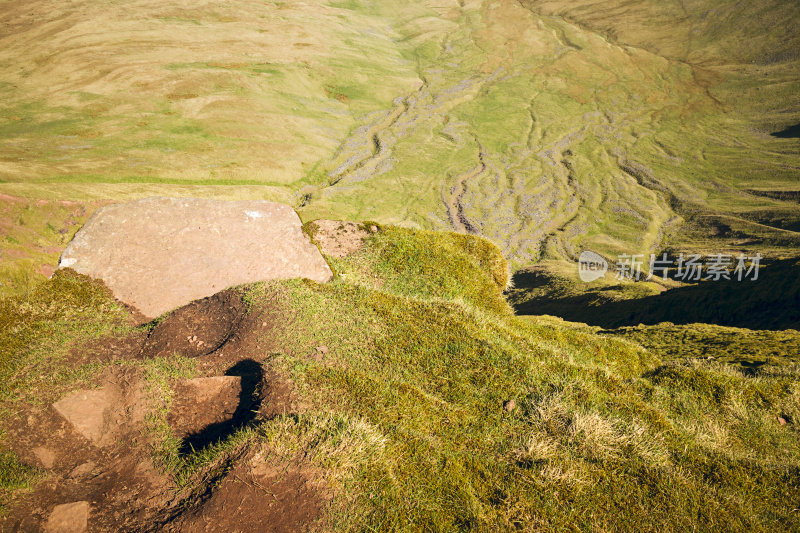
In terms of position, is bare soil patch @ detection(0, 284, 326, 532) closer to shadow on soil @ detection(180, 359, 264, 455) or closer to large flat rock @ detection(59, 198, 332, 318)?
shadow on soil @ detection(180, 359, 264, 455)

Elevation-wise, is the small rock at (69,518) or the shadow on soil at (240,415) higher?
the small rock at (69,518)

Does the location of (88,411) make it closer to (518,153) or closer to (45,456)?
(45,456)

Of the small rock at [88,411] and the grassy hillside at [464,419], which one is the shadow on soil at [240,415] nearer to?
the grassy hillside at [464,419]

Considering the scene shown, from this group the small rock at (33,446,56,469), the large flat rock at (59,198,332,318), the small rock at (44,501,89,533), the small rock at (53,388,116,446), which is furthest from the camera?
the large flat rock at (59,198,332,318)

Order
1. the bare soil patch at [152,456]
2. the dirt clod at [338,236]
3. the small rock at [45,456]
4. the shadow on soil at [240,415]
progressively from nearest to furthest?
1. the bare soil patch at [152,456]
2. the small rock at [45,456]
3. the shadow on soil at [240,415]
4. the dirt clod at [338,236]

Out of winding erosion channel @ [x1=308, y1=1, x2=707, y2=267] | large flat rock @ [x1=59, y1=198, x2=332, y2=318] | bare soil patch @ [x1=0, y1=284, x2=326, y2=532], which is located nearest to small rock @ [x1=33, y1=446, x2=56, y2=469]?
bare soil patch @ [x1=0, y1=284, x2=326, y2=532]

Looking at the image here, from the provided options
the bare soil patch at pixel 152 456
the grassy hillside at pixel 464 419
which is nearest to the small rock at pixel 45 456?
the bare soil patch at pixel 152 456

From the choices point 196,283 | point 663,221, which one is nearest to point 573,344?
point 196,283
